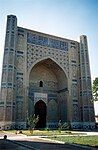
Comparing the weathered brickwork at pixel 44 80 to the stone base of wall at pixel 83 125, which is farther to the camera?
the stone base of wall at pixel 83 125

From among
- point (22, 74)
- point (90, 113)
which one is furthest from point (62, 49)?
point (90, 113)

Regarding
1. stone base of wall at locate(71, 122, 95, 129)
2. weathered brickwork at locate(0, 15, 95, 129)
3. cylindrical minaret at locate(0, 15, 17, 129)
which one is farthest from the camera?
stone base of wall at locate(71, 122, 95, 129)

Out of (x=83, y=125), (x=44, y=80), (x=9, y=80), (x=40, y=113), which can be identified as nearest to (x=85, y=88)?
(x=83, y=125)

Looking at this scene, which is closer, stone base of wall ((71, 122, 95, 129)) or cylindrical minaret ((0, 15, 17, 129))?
cylindrical minaret ((0, 15, 17, 129))

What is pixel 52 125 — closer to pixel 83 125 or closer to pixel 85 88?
pixel 83 125

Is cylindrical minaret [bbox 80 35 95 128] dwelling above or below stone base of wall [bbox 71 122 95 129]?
above

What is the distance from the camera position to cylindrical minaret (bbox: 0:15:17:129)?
60.0 ft

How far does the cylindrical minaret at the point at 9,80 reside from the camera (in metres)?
18.3

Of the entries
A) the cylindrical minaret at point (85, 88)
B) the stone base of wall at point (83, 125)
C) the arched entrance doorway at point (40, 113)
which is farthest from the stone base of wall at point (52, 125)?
the cylindrical minaret at point (85, 88)

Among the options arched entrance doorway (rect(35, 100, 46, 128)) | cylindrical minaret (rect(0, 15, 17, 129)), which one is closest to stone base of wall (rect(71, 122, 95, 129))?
arched entrance doorway (rect(35, 100, 46, 128))

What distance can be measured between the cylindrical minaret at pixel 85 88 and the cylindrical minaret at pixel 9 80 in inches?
332

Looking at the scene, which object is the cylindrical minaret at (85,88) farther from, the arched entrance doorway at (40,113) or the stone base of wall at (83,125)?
the arched entrance doorway at (40,113)

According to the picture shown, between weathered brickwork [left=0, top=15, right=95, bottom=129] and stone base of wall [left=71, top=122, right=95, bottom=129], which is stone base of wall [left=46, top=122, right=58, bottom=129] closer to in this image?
weathered brickwork [left=0, top=15, right=95, bottom=129]

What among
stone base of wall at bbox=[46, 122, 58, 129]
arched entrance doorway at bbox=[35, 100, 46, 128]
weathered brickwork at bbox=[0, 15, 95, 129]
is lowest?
stone base of wall at bbox=[46, 122, 58, 129]
